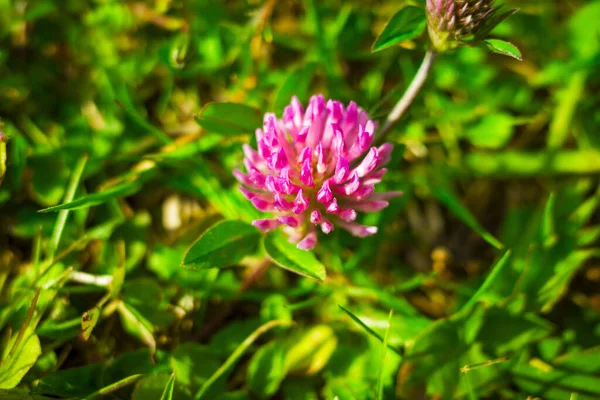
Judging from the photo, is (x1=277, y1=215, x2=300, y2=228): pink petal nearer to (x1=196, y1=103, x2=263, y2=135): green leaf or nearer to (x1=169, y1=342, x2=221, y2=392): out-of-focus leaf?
(x1=196, y1=103, x2=263, y2=135): green leaf

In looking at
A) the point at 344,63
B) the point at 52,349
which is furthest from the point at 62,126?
the point at 344,63

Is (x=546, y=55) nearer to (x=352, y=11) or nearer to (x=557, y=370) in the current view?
(x=352, y=11)

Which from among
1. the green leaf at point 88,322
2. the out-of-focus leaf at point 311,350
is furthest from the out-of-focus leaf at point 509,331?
the green leaf at point 88,322

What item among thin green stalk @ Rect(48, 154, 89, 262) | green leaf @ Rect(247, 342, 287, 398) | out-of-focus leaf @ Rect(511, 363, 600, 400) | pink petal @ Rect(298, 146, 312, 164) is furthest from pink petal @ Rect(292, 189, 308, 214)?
out-of-focus leaf @ Rect(511, 363, 600, 400)

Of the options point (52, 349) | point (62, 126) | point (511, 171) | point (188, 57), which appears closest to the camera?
point (52, 349)

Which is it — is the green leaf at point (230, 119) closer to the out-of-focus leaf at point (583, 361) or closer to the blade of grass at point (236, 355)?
the blade of grass at point (236, 355)

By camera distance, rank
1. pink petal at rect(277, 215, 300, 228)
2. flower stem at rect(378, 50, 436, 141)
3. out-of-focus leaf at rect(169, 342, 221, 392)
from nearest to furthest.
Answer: pink petal at rect(277, 215, 300, 228) → flower stem at rect(378, 50, 436, 141) → out-of-focus leaf at rect(169, 342, 221, 392)
